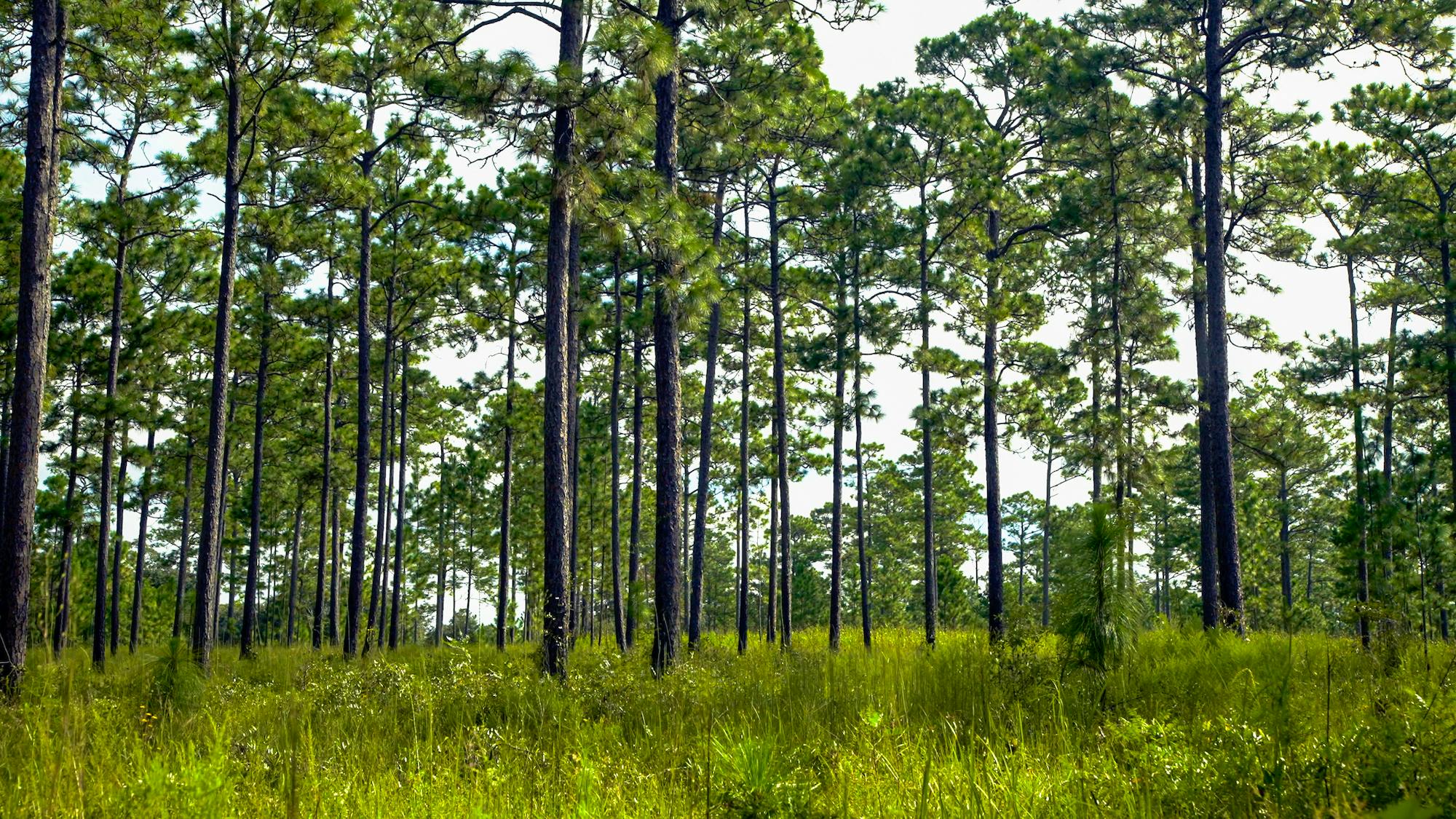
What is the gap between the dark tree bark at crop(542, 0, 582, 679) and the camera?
10.1m

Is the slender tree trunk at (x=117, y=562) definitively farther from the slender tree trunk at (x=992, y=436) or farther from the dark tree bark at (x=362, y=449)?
the slender tree trunk at (x=992, y=436)

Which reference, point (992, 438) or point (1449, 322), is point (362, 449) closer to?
point (992, 438)

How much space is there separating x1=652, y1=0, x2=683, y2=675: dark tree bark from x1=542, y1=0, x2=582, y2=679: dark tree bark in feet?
3.87

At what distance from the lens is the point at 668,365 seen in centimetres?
1167

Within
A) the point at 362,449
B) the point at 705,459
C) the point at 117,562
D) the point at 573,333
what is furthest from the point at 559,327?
the point at 117,562

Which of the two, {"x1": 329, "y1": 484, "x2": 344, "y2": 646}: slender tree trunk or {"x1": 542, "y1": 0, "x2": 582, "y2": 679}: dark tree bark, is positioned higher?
{"x1": 542, "y1": 0, "x2": 582, "y2": 679}: dark tree bark

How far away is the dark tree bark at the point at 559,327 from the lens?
10.1 m

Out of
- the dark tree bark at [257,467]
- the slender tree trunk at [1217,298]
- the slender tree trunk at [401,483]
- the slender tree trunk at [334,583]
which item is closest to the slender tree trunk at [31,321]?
the dark tree bark at [257,467]

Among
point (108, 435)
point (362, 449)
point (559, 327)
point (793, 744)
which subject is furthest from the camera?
point (108, 435)

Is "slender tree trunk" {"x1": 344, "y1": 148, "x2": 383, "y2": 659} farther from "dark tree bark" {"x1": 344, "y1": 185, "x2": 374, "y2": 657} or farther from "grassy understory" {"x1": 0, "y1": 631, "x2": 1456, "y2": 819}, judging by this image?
"grassy understory" {"x1": 0, "y1": 631, "x2": 1456, "y2": 819}

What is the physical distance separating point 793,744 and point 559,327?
6848 mm

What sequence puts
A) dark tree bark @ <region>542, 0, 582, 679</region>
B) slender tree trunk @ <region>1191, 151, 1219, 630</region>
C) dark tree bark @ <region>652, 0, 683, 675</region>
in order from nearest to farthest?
1. dark tree bark @ <region>542, 0, 582, 679</region>
2. dark tree bark @ <region>652, 0, 683, 675</region>
3. slender tree trunk @ <region>1191, 151, 1219, 630</region>

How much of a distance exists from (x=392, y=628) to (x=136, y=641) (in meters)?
7.84

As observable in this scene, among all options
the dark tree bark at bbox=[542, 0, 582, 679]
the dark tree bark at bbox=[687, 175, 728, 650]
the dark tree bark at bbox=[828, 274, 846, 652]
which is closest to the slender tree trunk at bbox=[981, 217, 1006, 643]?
the dark tree bark at bbox=[828, 274, 846, 652]
